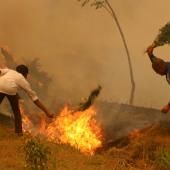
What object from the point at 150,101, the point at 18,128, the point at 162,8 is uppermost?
the point at 162,8

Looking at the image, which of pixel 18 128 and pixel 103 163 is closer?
pixel 103 163

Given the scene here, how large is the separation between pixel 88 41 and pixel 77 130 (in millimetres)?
22450

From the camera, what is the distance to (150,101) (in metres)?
32.5

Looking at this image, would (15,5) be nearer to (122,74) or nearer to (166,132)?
(122,74)

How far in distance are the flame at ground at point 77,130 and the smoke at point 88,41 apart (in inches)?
675

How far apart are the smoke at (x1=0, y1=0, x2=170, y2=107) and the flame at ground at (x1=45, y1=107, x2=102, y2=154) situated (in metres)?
17.1

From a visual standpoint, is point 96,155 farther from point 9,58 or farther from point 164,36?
point 9,58

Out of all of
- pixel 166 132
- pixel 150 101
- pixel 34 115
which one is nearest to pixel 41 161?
pixel 166 132

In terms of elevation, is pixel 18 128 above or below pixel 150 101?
above

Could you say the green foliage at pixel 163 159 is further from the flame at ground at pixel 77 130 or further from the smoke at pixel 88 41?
the smoke at pixel 88 41

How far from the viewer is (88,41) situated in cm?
3550

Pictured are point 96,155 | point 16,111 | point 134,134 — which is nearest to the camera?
point 96,155

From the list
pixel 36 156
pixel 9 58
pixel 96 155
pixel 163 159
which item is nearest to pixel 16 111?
pixel 96 155

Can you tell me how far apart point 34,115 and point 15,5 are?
57.0 ft
